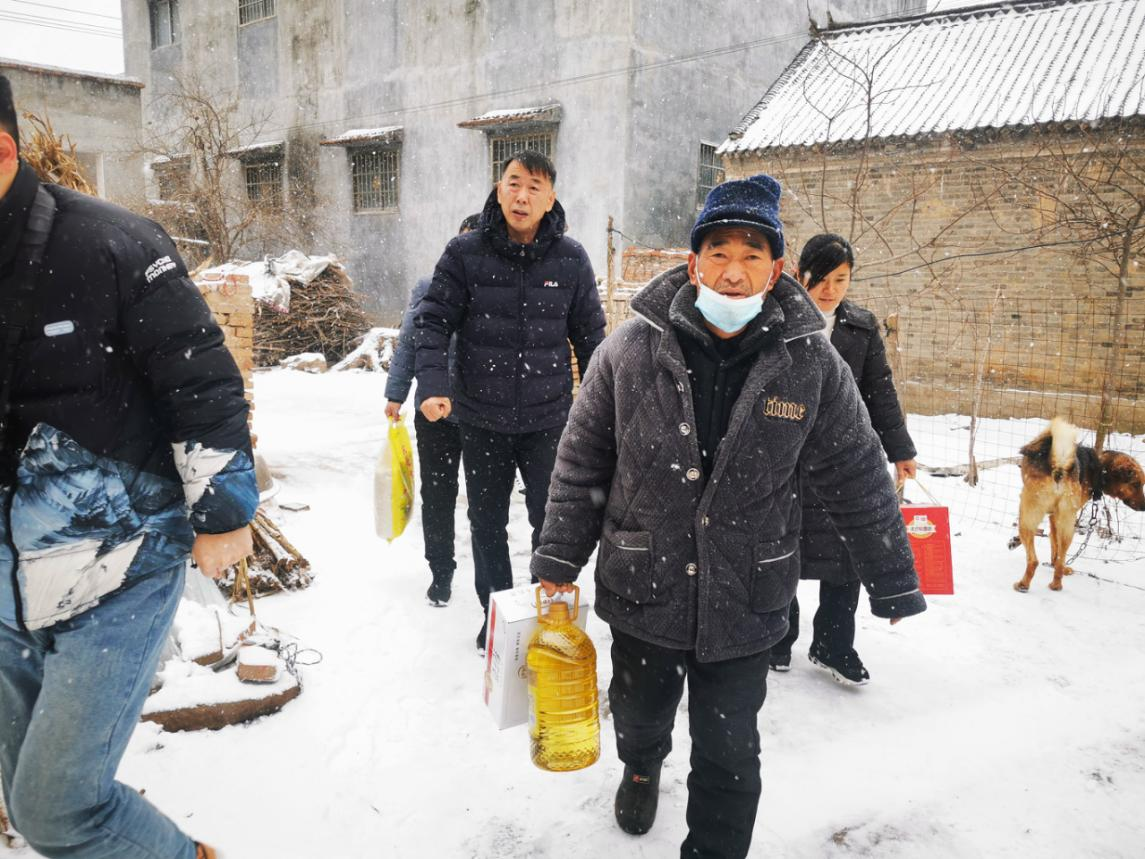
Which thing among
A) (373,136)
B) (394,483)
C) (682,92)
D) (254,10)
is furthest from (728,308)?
(254,10)

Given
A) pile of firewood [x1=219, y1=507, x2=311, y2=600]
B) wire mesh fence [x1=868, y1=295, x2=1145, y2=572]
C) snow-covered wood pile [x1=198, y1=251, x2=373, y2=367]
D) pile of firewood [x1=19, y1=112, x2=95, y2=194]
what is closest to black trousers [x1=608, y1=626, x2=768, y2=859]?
pile of firewood [x1=219, y1=507, x2=311, y2=600]

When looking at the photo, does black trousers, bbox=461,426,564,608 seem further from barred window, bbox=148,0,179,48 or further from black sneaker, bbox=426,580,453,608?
barred window, bbox=148,0,179,48

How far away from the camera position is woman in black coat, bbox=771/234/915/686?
3.09 meters

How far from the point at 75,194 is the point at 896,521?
2.25 m

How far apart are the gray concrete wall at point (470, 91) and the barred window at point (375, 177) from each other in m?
0.25

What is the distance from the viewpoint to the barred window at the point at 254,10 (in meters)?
19.1

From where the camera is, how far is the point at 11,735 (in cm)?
166

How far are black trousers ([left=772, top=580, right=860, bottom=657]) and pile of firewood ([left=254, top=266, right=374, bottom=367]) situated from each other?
13293mm

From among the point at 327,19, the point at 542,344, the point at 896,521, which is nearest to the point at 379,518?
the point at 542,344

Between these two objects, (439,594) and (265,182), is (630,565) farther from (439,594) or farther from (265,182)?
(265,182)

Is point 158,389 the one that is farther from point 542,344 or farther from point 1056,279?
point 1056,279

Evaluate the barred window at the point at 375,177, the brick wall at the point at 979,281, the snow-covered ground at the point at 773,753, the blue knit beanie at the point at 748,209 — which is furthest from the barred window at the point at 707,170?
the blue knit beanie at the point at 748,209

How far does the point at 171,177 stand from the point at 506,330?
19999 millimetres

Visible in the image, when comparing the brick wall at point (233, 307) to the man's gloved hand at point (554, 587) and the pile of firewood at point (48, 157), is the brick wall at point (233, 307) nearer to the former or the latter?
the pile of firewood at point (48, 157)
